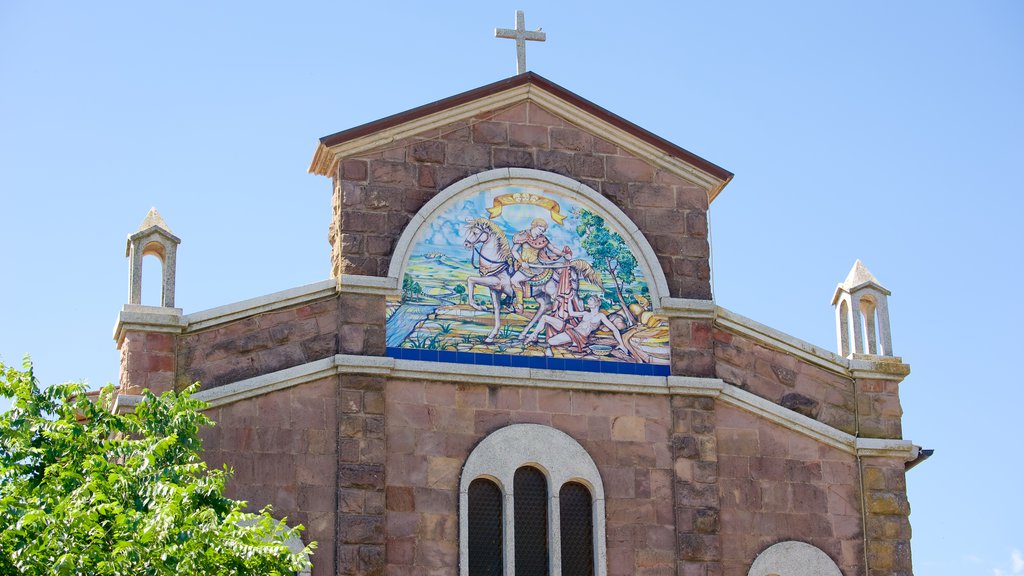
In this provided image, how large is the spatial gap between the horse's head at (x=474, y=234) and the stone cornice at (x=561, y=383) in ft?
5.92

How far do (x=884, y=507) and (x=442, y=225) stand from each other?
23.8ft

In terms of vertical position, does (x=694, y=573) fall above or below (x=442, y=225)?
below

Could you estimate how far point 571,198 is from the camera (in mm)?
26078

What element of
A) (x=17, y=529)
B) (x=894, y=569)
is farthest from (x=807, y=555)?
(x=17, y=529)

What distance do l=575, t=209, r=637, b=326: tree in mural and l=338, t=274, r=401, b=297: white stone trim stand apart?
9.40ft

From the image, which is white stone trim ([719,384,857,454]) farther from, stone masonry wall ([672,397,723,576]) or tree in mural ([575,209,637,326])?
tree in mural ([575,209,637,326])

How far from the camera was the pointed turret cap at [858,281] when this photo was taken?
2680 centimetres

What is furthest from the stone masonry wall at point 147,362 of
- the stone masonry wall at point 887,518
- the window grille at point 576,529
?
the stone masonry wall at point 887,518

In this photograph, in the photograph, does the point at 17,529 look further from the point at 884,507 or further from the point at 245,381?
the point at 884,507

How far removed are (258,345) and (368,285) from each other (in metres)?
1.66

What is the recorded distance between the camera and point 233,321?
24219 millimetres

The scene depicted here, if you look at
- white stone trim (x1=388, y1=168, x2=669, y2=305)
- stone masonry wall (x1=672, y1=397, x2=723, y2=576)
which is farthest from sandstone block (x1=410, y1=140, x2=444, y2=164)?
stone masonry wall (x1=672, y1=397, x2=723, y2=576)

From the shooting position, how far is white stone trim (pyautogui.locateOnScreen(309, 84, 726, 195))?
83.6 feet

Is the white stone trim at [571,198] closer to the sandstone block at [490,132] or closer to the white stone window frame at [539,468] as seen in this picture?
the sandstone block at [490,132]
